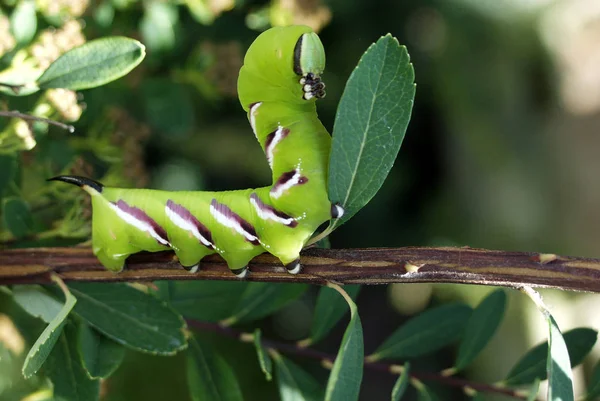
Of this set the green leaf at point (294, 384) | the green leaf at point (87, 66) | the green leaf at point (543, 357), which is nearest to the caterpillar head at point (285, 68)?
the green leaf at point (87, 66)

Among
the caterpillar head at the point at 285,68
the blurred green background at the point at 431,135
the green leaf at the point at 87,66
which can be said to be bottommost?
the blurred green background at the point at 431,135

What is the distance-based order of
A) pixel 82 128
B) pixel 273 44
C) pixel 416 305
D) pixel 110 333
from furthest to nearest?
pixel 416 305 < pixel 82 128 < pixel 110 333 < pixel 273 44

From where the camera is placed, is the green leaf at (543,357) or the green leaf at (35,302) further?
the green leaf at (543,357)

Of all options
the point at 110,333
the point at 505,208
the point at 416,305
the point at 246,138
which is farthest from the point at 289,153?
the point at 505,208

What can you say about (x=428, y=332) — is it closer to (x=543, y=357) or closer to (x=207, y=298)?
(x=543, y=357)

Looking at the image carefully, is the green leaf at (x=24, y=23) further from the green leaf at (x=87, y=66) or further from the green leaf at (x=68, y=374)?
the green leaf at (x=68, y=374)

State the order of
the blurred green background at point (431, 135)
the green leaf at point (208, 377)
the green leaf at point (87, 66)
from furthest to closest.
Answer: the blurred green background at point (431, 135), the green leaf at point (208, 377), the green leaf at point (87, 66)

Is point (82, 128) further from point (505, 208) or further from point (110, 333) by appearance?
point (505, 208)
